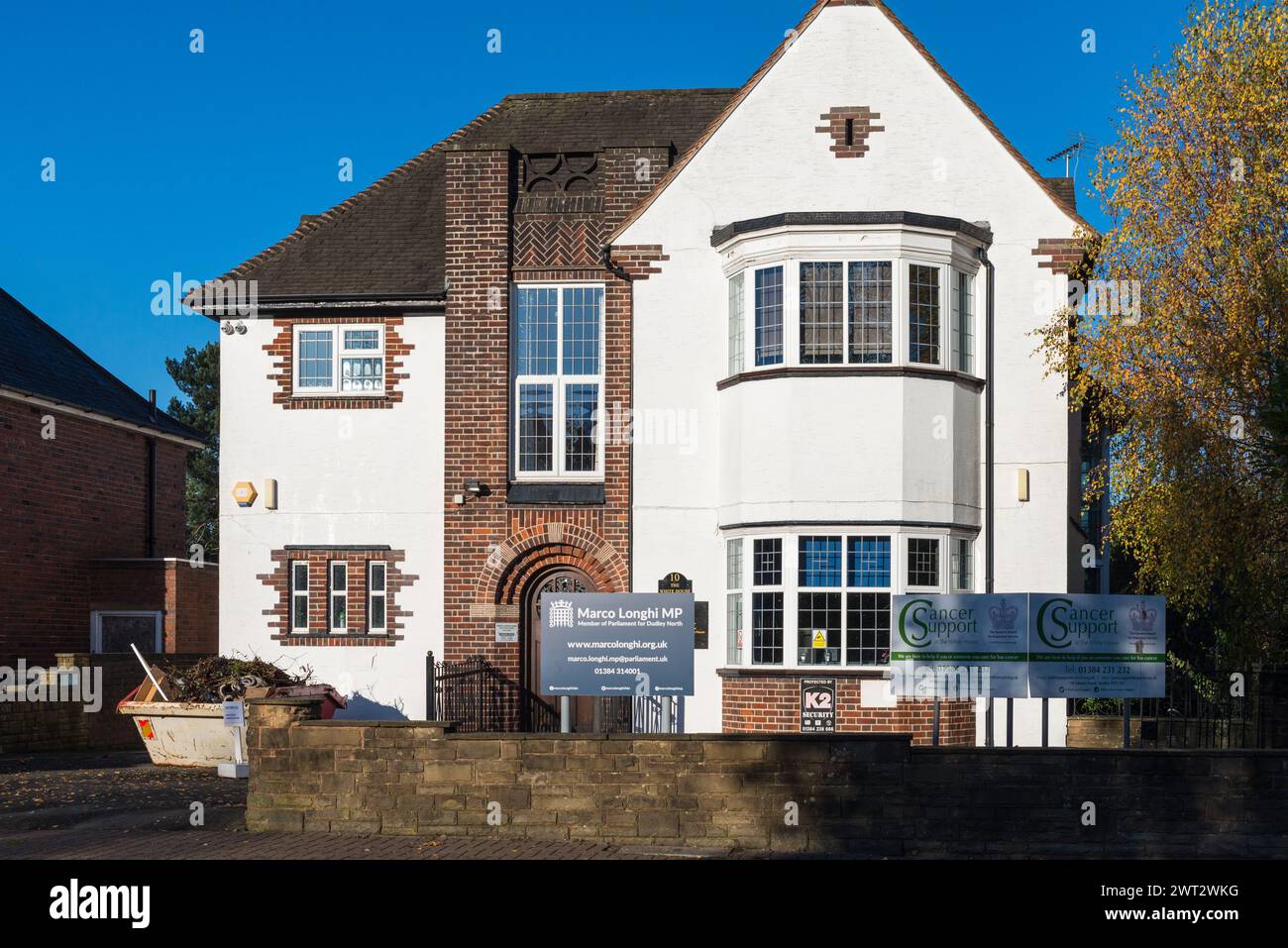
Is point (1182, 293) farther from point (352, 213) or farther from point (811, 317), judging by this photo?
point (352, 213)

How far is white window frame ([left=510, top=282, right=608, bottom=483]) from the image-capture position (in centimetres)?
2102

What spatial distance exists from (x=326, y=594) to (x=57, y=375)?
10.3 meters

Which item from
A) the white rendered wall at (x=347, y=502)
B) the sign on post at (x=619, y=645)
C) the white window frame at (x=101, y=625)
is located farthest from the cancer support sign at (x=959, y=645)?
the white window frame at (x=101, y=625)

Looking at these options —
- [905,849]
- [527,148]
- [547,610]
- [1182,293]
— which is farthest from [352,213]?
[905,849]

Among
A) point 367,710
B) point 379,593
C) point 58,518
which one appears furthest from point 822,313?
point 58,518

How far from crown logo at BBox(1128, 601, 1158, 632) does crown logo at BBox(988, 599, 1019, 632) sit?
3.71ft

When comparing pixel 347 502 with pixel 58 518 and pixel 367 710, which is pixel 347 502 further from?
pixel 58 518

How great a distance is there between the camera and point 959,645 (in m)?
15.0

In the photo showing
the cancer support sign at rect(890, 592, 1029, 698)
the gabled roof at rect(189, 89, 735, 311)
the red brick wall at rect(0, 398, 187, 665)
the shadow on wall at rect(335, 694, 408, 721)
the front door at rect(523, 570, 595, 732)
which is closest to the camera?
the cancer support sign at rect(890, 592, 1029, 698)

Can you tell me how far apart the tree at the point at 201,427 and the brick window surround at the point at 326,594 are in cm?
4348

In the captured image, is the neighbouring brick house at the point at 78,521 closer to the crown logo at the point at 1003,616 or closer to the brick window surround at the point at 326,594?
the brick window surround at the point at 326,594

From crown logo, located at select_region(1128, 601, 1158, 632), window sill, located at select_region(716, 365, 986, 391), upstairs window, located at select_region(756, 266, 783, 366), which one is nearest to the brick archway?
window sill, located at select_region(716, 365, 986, 391)

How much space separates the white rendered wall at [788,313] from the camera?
65.1 feet

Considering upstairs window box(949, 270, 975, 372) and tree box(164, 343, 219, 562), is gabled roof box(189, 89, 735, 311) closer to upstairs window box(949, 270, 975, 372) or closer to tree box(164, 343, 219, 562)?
upstairs window box(949, 270, 975, 372)
